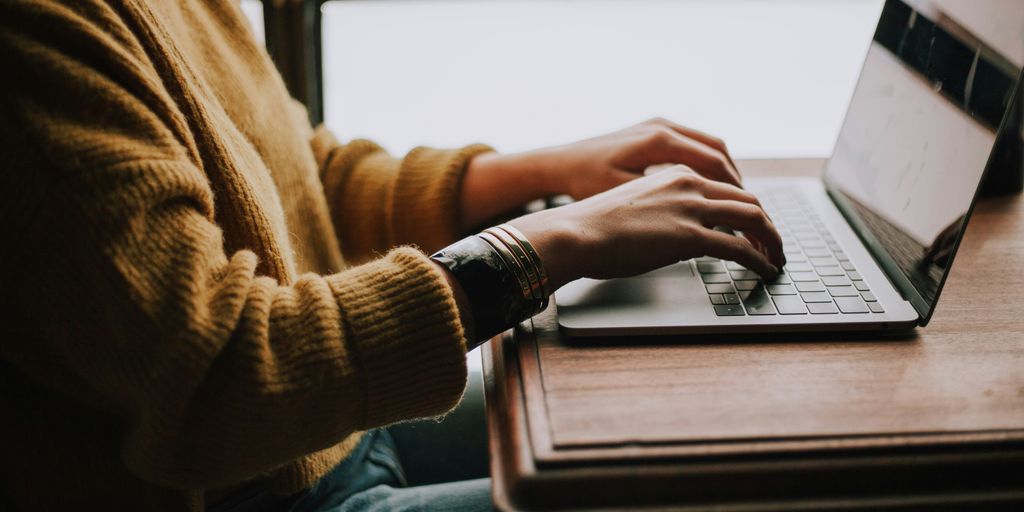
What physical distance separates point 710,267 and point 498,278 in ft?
0.78

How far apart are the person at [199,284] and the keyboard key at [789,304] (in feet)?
0.13

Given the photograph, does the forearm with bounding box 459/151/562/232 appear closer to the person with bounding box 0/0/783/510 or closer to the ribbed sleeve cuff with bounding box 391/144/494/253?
the ribbed sleeve cuff with bounding box 391/144/494/253

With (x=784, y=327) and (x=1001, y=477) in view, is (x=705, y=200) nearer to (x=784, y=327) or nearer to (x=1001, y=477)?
(x=784, y=327)

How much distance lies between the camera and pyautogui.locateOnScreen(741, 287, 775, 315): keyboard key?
0.68m

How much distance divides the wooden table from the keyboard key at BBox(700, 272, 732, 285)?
0.08 metres

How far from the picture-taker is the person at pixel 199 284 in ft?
1.71

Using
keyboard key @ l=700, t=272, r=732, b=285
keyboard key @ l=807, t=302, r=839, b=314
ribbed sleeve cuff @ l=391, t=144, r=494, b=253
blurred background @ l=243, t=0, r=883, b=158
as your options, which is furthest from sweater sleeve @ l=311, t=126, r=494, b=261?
blurred background @ l=243, t=0, r=883, b=158

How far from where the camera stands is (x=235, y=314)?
555 mm

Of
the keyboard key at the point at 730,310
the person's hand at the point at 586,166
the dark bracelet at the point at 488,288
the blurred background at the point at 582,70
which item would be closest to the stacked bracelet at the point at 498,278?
the dark bracelet at the point at 488,288

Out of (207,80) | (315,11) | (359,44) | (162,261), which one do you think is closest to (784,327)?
(162,261)

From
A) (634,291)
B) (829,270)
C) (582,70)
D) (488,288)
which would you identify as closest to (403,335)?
(488,288)

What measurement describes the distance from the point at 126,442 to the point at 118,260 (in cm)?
19

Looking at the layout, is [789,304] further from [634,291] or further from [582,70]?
[582,70]

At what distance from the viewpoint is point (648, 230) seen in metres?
0.71
